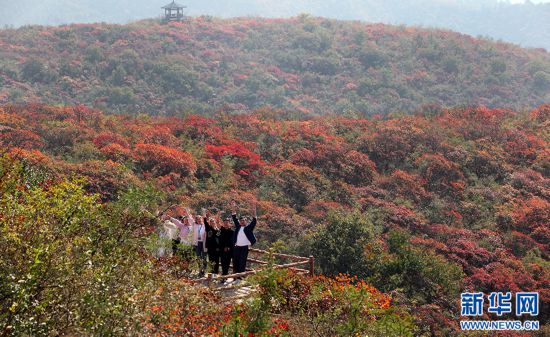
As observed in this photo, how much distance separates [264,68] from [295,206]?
129 ft

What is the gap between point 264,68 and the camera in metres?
66.7

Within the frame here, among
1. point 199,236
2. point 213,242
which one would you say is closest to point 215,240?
point 213,242

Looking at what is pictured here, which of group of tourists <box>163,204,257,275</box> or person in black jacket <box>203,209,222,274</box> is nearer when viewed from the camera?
group of tourists <box>163,204,257,275</box>

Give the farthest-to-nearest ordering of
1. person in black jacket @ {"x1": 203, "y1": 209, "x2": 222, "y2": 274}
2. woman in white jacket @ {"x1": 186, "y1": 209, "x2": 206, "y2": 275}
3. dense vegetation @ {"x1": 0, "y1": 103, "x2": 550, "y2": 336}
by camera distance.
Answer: woman in white jacket @ {"x1": 186, "y1": 209, "x2": 206, "y2": 275} < person in black jacket @ {"x1": 203, "y1": 209, "x2": 222, "y2": 274} < dense vegetation @ {"x1": 0, "y1": 103, "x2": 550, "y2": 336}

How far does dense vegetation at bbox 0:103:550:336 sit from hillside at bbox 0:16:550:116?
50.0 feet

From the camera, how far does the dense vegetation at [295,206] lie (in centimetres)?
991

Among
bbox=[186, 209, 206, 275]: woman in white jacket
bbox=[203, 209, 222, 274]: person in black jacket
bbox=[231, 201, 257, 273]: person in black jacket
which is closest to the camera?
bbox=[231, 201, 257, 273]: person in black jacket

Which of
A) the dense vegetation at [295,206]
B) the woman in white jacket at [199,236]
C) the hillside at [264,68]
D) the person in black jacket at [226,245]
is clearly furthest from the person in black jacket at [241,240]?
the hillside at [264,68]

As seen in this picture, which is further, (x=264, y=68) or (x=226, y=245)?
(x=264, y=68)

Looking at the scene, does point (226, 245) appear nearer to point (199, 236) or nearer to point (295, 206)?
point (199, 236)

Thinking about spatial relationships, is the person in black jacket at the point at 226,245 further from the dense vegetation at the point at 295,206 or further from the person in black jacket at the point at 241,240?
the dense vegetation at the point at 295,206

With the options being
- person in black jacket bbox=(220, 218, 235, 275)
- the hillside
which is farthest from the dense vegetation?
the hillside

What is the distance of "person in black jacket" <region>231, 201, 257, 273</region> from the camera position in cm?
1648

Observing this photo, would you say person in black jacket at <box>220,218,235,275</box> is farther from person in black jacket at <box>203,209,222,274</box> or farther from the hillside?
the hillside
